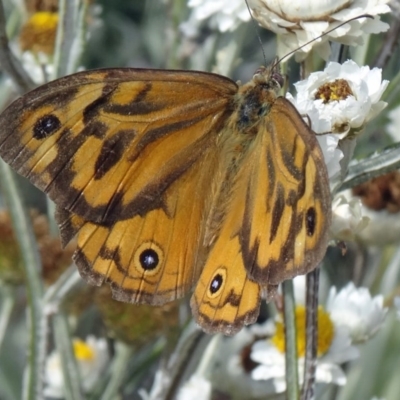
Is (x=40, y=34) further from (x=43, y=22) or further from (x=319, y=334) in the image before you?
(x=319, y=334)

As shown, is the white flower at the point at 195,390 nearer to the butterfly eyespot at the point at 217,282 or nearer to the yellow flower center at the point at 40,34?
the butterfly eyespot at the point at 217,282

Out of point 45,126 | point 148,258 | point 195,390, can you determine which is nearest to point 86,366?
point 195,390

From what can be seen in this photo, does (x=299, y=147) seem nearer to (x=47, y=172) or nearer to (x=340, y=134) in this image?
(x=340, y=134)

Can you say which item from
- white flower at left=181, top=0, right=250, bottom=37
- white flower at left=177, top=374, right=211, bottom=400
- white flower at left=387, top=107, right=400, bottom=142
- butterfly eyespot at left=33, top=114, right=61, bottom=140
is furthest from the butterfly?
white flower at left=387, top=107, right=400, bottom=142

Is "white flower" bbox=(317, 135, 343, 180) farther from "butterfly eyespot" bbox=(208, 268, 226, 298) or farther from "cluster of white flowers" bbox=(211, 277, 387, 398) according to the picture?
"cluster of white flowers" bbox=(211, 277, 387, 398)

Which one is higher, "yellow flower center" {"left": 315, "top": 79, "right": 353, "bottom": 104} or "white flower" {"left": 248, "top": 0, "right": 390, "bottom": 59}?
"white flower" {"left": 248, "top": 0, "right": 390, "bottom": 59}

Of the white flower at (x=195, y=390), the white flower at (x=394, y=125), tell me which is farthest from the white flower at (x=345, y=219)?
the white flower at (x=394, y=125)
